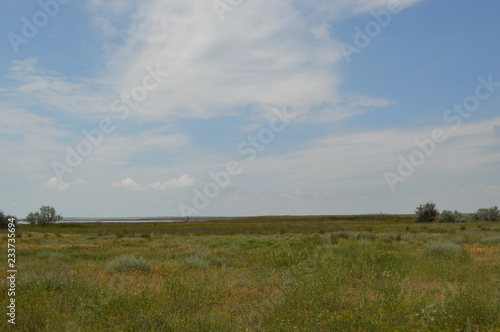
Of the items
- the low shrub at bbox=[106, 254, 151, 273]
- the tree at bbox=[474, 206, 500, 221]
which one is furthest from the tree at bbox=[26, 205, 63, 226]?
the tree at bbox=[474, 206, 500, 221]

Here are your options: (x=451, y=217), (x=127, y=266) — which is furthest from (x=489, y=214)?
(x=127, y=266)

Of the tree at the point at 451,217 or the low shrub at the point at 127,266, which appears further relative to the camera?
the tree at the point at 451,217

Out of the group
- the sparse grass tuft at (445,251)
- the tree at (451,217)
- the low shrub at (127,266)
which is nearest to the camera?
the low shrub at (127,266)

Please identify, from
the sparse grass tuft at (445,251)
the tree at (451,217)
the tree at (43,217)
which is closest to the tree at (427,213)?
the tree at (451,217)

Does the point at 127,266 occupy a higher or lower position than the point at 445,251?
higher

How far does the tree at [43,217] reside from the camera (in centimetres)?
6431

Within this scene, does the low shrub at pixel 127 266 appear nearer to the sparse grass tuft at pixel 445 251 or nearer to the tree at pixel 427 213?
the sparse grass tuft at pixel 445 251

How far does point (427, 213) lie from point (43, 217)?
231 ft

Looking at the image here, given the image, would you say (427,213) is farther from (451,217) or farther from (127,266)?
(127,266)

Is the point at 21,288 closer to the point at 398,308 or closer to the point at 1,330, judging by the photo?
the point at 1,330

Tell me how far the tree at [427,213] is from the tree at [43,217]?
6809cm

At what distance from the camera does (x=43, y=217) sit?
6481cm

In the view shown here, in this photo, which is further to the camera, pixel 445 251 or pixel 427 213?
pixel 427 213

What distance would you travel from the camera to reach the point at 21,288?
8.16 metres
